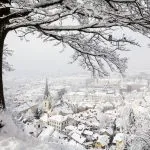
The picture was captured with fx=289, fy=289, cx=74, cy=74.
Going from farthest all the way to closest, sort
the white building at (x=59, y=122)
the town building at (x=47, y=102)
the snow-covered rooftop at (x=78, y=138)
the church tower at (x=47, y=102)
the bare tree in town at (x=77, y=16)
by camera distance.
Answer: the town building at (x=47, y=102)
the church tower at (x=47, y=102)
the white building at (x=59, y=122)
the snow-covered rooftop at (x=78, y=138)
the bare tree in town at (x=77, y=16)

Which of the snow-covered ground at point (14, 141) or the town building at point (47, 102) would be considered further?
the town building at point (47, 102)

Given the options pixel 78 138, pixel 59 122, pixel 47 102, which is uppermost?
pixel 47 102

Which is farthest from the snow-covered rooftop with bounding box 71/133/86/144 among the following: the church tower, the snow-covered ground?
the snow-covered ground

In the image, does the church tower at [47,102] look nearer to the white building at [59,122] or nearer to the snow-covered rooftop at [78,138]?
the white building at [59,122]

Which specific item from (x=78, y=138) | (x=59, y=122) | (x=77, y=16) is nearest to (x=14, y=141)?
(x=77, y=16)

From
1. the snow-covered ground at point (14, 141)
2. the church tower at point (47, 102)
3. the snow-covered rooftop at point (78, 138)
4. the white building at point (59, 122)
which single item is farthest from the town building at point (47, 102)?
the snow-covered ground at point (14, 141)

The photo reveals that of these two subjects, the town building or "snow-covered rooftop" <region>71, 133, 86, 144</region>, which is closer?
"snow-covered rooftop" <region>71, 133, 86, 144</region>

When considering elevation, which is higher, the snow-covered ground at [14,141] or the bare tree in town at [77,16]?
the bare tree in town at [77,16]

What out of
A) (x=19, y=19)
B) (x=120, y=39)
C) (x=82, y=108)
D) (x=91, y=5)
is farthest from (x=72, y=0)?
(x=82, y=108)

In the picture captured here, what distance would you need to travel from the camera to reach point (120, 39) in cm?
538

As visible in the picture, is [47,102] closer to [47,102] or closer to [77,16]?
[47,102]

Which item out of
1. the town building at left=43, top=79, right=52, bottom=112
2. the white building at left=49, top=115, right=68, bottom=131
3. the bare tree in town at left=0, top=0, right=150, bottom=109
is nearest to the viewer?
the bare tree in town at left=0, top=0, right=150, bottom=109

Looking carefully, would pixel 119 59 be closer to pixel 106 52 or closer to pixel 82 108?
pixel 106 52

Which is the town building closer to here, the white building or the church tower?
the church tower
